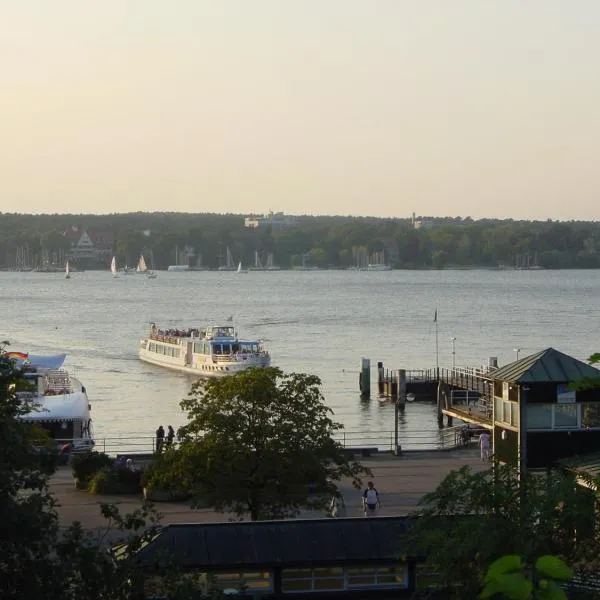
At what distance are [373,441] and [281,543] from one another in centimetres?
2729

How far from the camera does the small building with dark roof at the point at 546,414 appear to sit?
23.1 m

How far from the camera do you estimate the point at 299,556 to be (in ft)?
50.7

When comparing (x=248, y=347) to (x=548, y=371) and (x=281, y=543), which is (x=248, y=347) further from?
(x=281, y=543)

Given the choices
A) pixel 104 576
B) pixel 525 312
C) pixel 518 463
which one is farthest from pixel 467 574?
pixel 525 312

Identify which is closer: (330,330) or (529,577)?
(529,577)

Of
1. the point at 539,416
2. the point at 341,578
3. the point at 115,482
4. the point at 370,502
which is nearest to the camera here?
the point at 341,578

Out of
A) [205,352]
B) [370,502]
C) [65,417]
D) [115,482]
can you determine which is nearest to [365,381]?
[205,352]

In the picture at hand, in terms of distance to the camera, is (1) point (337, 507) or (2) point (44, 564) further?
(1) point (337, 507)

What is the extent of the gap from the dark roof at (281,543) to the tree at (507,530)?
7.55ft

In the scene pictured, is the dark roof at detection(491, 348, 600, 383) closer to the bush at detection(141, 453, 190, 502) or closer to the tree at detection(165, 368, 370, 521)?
the tree at detection(165, 368, 370, 521)

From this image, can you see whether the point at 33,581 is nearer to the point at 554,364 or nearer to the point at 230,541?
the point at 230,541

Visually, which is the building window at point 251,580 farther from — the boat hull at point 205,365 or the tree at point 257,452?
the boat hull at point 205,365

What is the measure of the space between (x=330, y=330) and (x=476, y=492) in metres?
92.5

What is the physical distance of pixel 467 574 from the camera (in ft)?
40.2
